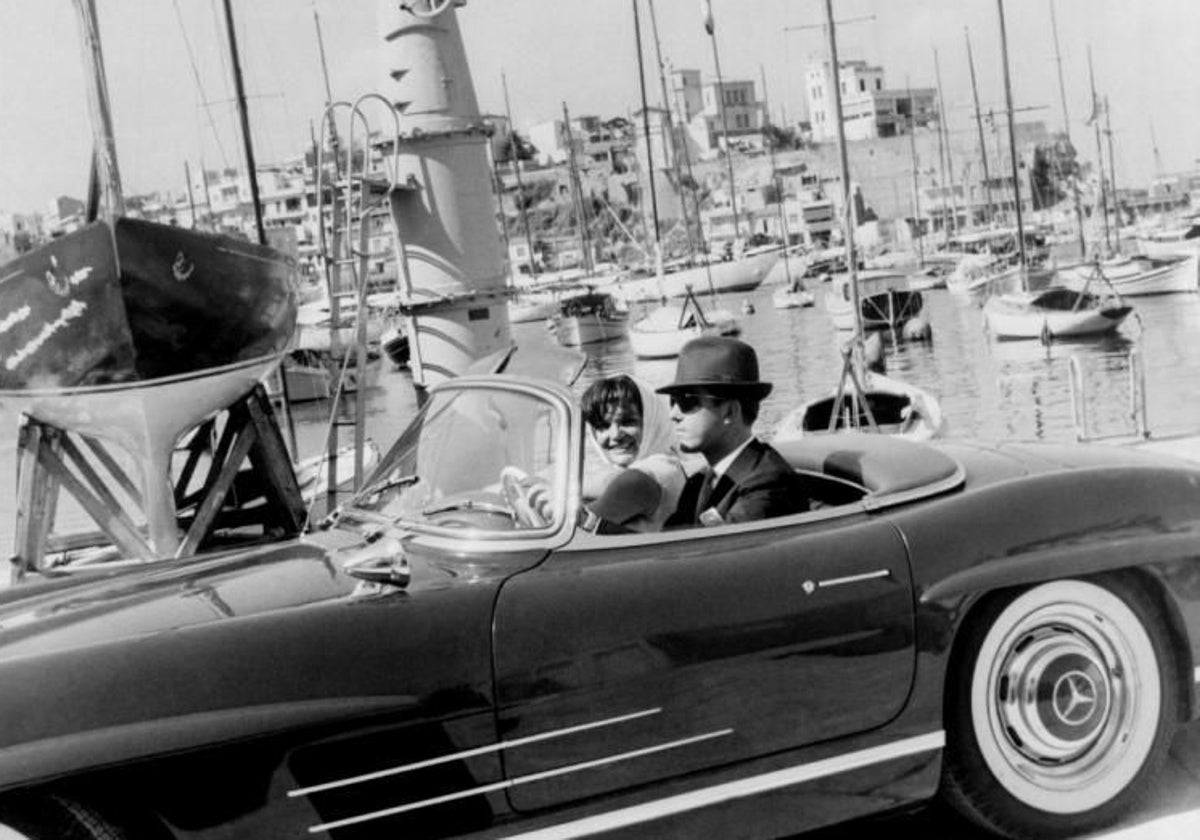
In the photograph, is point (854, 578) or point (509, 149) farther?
point (509, 149)

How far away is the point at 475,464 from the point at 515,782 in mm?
1040

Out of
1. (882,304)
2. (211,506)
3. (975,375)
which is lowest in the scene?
(975,375)

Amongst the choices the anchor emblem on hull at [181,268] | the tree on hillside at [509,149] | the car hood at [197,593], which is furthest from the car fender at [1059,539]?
the tree on hillside at [509,149]

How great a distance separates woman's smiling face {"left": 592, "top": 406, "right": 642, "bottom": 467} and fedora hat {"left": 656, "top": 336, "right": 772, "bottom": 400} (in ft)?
2.07

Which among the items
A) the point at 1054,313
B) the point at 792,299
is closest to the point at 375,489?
the point at 1054,313

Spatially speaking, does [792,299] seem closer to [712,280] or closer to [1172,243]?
[712,280]

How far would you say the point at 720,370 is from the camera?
3795mm

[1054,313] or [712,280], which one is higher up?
[712,280]

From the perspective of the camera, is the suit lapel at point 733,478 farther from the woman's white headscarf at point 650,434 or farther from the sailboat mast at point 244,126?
the sailboat mast at point 244,126

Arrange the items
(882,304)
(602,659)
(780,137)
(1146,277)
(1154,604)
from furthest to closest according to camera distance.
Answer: (780,137) → (1146,277) → (882,304) → (1154,604) → (602,659)

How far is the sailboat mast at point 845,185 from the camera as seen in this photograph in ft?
49.9

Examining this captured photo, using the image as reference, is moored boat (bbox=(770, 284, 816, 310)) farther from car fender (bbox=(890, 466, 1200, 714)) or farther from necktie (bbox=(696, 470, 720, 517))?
car fender (bbox=(890, 466, 1200, 714))

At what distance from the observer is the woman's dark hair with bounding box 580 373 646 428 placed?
4.52 m

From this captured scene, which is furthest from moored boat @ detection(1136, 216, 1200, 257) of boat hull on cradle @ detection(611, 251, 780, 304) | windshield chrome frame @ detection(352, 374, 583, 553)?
windshield chrome frame @ detection(352, 374, 583, 553)
